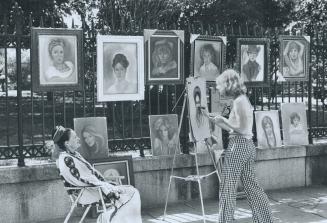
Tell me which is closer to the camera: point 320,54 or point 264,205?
point 264,205

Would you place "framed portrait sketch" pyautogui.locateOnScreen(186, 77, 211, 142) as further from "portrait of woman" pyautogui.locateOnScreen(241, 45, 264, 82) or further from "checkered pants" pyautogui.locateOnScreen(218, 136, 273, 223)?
"portrait of woman" pyautogui.locateOnScreen(241, 45, 264, 82)

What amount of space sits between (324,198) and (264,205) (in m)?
2.42

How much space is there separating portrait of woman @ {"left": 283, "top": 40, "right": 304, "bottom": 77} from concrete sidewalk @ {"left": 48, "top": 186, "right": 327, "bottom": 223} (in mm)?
1937

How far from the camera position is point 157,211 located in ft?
24.6

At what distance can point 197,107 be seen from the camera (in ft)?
22.9

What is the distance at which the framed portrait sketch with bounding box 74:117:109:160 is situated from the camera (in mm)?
6988

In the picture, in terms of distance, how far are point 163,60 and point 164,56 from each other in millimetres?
59

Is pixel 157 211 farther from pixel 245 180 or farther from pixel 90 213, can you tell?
pixel 245 180

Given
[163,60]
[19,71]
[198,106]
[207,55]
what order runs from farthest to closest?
1. [207,55]
2. [163,60]
3. [198,106]
4. [19,71]

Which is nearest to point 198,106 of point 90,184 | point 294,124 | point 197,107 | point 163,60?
point 197,107

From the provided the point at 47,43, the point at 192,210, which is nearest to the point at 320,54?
the point at 192,210

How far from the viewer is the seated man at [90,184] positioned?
17.9ft

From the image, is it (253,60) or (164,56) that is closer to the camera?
(164,56)

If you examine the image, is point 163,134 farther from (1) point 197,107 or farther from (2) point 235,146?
(2) point 235,146
